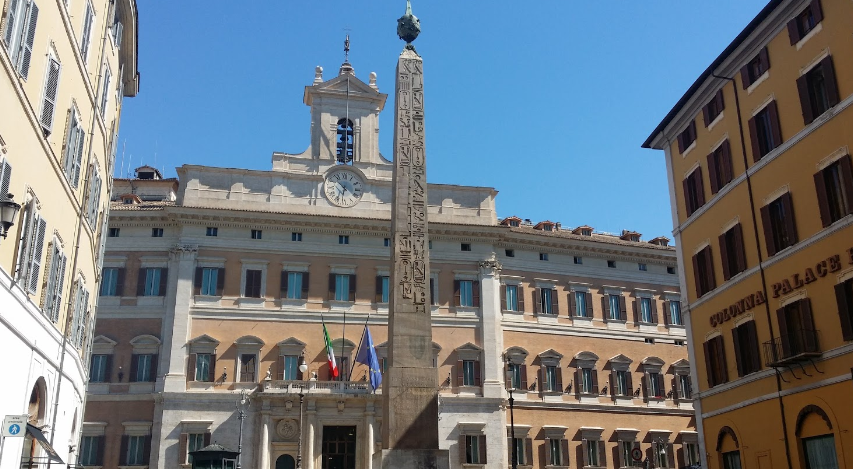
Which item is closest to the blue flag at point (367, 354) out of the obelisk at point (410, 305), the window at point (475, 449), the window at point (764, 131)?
the window at point (475, 449)

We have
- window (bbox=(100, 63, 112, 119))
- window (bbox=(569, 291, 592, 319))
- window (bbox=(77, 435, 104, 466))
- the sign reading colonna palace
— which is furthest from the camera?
window (bbox=(569, 291, 592, 319))

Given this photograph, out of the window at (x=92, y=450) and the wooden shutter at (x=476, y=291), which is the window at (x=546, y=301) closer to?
the wooden shutter at (x=476, y=291)

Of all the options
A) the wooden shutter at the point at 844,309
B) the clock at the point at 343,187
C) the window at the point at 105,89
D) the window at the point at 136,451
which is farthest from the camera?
the clock at the point at 343,187

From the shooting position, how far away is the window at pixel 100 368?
33719mm

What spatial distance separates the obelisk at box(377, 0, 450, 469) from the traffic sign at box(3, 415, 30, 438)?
636 centimetres

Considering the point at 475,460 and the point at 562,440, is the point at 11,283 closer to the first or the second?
the point at 475,460

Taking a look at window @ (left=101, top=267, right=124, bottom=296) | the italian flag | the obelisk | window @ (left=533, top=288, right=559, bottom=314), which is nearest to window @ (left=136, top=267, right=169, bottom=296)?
window @ (left=101, top=267, right=124, bottom=296)

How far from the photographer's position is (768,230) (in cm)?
2022

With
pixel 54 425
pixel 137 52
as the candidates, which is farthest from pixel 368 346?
pixel 54 425

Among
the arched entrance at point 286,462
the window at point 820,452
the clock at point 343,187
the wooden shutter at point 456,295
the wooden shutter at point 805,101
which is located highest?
the clock at point 343,187

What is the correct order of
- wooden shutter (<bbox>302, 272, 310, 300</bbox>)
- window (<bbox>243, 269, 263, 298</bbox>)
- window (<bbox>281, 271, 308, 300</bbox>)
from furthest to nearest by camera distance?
wooden shutter (<bbox>302, 272, 310, 300</bbox>) → window (<bbox>281, 271, 308, 300</bbox>) → window (<bbox>243, 269, 263, 298</bbox>)

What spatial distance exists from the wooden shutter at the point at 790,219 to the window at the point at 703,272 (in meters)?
3.79

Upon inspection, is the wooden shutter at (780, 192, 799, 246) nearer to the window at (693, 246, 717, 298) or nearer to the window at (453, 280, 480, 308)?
the window at (693, 246, 717, 298)

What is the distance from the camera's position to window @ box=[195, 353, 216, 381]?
33938 millimetres
